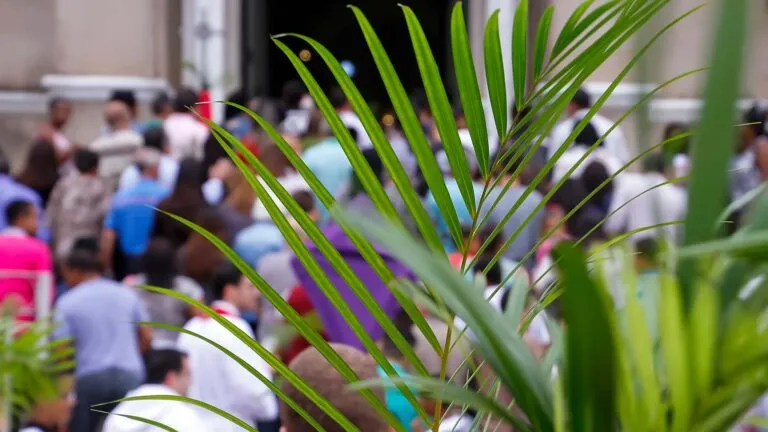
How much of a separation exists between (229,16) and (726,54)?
16.6 metres

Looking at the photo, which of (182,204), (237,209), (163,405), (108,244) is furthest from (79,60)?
(163,405)

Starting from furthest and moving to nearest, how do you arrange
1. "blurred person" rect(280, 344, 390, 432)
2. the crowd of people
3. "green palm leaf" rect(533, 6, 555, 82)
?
the crowd of people
"blurred person" rect(280, 344, 390, 432)
"green palm leaf" rect(533, 6, 555, 82)

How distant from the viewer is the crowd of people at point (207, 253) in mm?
5504

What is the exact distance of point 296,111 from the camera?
12.8 m

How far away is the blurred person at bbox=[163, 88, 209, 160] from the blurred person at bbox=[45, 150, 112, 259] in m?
1.30

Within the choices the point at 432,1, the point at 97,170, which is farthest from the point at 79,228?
the point at 432,1

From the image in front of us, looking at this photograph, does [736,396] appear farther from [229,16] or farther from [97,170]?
[229,16]

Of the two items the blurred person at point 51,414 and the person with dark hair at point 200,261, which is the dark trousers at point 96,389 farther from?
the person with dark hair at point 200,261

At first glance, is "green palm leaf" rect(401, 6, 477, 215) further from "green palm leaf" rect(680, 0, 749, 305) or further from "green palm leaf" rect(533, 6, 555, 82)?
"green palm leaf" rect(680, 0, 749, 305)

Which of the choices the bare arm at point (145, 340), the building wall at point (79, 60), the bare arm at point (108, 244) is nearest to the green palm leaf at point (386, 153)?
the bare arm at point (145, 340)

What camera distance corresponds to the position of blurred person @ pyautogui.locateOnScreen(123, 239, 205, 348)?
7.24m

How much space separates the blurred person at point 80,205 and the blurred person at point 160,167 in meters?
0.16

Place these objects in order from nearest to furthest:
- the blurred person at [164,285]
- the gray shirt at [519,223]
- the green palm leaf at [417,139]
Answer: the green palm leaf at [417,139] < the blurred person at [164,285] < the gray shirt at [519,223]

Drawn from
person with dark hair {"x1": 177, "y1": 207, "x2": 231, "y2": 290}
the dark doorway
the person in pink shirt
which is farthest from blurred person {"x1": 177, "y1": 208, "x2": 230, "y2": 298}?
the dark doorway
